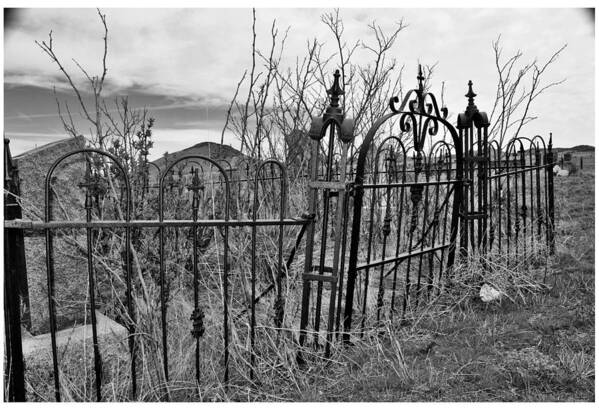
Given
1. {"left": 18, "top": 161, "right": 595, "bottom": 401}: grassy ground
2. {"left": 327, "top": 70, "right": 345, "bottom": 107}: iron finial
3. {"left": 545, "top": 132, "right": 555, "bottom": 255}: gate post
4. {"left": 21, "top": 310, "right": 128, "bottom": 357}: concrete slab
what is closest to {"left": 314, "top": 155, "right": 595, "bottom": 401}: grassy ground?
{"left": 18, "top": 161, "right": 595, "bottom": 401}: grassy ground

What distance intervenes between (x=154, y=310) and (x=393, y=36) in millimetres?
4564

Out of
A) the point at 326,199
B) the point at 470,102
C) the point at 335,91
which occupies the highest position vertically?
the point at 470,102

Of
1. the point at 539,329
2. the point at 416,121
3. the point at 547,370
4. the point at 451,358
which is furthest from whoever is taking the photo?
the point at 416,121

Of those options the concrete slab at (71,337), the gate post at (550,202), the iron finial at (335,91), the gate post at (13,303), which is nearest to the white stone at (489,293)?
the gate post at (550,202)

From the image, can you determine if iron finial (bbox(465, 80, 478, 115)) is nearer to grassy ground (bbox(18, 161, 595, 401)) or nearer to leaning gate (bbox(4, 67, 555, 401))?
leaning gate (bbox(4, 67, 555, 401))

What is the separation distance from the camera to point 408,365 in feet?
9.72

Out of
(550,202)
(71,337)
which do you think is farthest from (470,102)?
(71,337)

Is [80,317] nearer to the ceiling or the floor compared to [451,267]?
nearer to the floor

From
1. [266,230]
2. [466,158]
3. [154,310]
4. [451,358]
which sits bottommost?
[451,358]

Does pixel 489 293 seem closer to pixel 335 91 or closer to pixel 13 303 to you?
pixel 335 91

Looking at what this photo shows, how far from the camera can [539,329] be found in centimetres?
350

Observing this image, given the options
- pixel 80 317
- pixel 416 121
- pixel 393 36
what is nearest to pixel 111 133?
pixel 80 317

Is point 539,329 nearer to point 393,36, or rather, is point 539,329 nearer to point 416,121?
point 416,121

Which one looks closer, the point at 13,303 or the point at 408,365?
the point at 13,303
